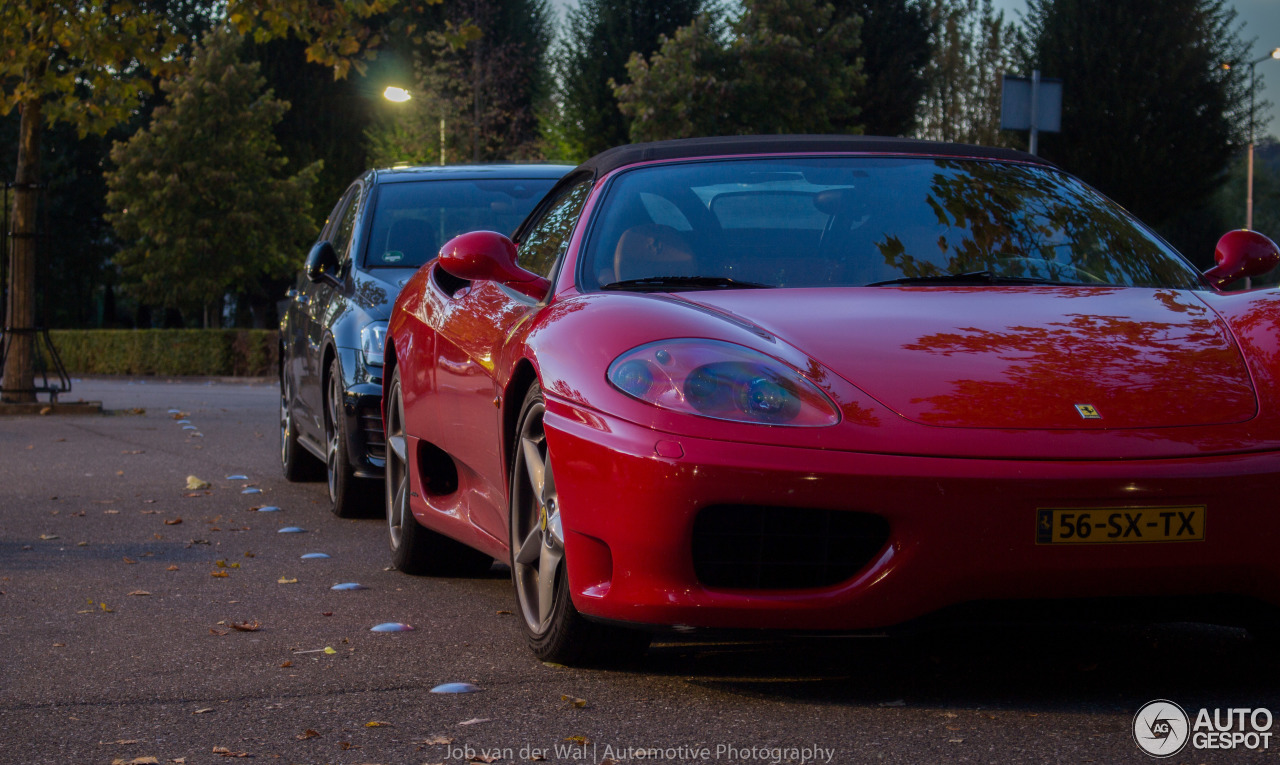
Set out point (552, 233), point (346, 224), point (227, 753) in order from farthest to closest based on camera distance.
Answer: point (346, 224), point (552, 233), point (227, 753)

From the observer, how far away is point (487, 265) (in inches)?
174

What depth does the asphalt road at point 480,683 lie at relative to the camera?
10.2ft

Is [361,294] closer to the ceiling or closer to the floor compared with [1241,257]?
closer to the floor

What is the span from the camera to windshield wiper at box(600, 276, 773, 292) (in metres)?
4.11

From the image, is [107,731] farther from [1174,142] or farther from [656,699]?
[1174,142]

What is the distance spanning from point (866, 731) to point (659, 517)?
60 cm

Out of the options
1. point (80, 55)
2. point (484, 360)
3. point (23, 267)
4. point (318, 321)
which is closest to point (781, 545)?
point (484, 360)

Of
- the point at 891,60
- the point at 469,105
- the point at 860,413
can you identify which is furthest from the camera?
the point at 891,60

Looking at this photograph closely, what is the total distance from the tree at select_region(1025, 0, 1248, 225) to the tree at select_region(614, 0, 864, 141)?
10.6m

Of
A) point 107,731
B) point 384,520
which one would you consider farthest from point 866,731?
point 384,520

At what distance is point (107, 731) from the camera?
3.30 metres

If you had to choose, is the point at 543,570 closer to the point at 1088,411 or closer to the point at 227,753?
the point at 227,753

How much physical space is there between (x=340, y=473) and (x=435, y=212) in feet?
5.45

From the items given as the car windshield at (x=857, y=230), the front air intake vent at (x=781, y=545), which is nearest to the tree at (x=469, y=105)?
the car windshield at (x=857, y=230)
